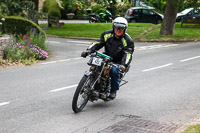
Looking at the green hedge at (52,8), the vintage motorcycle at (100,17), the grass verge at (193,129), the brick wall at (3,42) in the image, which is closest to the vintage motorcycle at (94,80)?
the grass verge at (193,129)

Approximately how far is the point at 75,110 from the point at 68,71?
5.01 metres

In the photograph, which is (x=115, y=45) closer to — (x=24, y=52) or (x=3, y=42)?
(x=3, y=42)

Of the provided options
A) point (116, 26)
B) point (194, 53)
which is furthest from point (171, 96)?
point (194, 53)

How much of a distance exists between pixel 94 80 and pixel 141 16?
32.1 m

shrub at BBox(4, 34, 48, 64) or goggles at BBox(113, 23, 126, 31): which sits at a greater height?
goggles at BBox(113, 23, 126, 31)

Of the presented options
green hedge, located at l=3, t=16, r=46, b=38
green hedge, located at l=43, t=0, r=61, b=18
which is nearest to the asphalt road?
green hedge, located at l=3, t=16, r=46, b=38

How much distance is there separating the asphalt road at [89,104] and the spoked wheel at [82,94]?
127 mm

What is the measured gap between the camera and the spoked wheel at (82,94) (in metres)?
6.68

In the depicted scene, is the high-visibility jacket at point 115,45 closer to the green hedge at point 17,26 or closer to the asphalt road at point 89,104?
the asphalt road at point 89,104

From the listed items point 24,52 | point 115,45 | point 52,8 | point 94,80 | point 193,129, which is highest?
point 52,8

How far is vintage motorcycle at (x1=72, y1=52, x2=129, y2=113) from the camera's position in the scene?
22.4ft

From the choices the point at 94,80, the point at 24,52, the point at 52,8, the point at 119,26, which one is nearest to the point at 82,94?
the point at 94,80

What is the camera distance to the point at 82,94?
273 inches

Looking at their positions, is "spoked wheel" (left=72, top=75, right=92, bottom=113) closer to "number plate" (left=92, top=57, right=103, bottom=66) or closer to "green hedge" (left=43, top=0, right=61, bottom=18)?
"number plate" (left=92, top=57, right=103, bottom=66)
